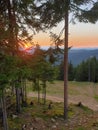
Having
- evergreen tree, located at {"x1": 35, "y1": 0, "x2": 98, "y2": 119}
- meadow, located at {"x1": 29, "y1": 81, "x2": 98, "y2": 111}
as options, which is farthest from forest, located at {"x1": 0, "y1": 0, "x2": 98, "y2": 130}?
meadow, located at {"x1": 29, "y1": 81, "x2": 98, "y2": 111}

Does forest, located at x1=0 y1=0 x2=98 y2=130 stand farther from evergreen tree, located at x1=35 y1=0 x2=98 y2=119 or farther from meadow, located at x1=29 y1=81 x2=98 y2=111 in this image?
meadow, located at x1=29 y1=81 x2=98 y2=111

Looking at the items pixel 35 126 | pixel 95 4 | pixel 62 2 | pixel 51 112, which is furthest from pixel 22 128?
pixel 95 4

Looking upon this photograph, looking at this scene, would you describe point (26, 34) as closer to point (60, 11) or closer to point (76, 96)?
point (60, 11)

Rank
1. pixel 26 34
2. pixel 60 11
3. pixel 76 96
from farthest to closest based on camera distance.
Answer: pixel 76 96, pixel 60 11, pixel 26 34

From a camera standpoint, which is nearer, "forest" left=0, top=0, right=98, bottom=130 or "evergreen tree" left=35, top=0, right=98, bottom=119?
"forest" left=0, top=0, right=98, bottom=130

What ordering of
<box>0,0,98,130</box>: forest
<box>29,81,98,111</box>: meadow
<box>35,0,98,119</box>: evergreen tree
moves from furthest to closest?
<box>29,81,98,111</box>: meadow < <box>35,0,98,119</box>: evergreen tree < <box>0,0,98,130</box>: forest

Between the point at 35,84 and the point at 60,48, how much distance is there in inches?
131

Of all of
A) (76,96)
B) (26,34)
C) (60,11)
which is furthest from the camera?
(76,96)

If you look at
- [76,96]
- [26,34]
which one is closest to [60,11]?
[26,34]

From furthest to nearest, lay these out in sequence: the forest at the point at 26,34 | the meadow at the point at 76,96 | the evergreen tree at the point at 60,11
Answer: the meadow at the point at 76,96 < the evergreen tree at the point at 60,11 < the forest at the point at 26,34

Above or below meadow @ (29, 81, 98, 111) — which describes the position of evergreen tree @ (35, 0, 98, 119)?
above

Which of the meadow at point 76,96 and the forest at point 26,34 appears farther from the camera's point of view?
the meadow at point 76,96

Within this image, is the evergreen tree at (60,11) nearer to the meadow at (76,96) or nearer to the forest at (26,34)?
the forest at (26,34)

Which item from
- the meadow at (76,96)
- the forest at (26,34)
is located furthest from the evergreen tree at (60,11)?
Answer: the meadow at (76,96)
